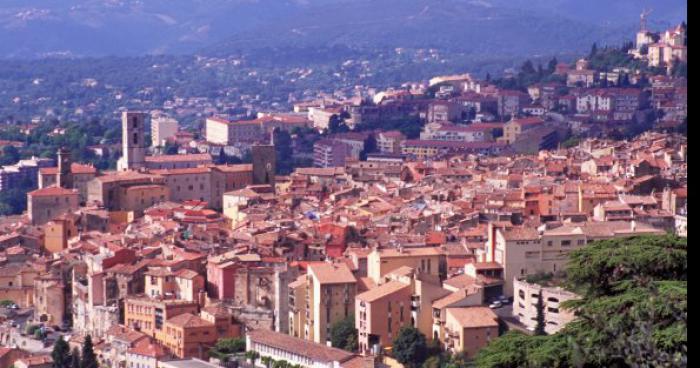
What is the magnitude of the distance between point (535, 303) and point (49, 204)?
1562cm

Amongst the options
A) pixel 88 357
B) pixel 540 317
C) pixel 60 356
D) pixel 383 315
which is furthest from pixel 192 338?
pixel 540 317

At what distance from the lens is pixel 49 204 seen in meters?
32.4

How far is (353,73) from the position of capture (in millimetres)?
103125

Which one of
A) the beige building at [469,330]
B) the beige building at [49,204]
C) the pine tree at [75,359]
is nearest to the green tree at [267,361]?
the beige building at [469,330]

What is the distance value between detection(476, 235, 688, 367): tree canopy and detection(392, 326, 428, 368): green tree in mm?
4192

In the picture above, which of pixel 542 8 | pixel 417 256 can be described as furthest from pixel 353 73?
pixel 417 256

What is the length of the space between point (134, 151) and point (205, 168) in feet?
9.39

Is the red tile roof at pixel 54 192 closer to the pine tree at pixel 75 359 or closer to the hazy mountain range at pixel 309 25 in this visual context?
the pine tree at pixel 75 359

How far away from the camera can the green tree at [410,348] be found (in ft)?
61.9

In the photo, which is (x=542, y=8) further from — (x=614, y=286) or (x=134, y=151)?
(x=614, y=286)

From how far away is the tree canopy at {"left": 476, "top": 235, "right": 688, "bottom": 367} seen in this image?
7789 millimetres

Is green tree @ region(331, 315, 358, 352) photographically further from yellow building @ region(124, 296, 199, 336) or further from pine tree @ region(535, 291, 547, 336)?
yellow building @ region(124, 296, 199, 336)

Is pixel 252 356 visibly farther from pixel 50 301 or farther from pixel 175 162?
pixel 175 162

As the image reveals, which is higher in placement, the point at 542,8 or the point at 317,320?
the point at 542,8
